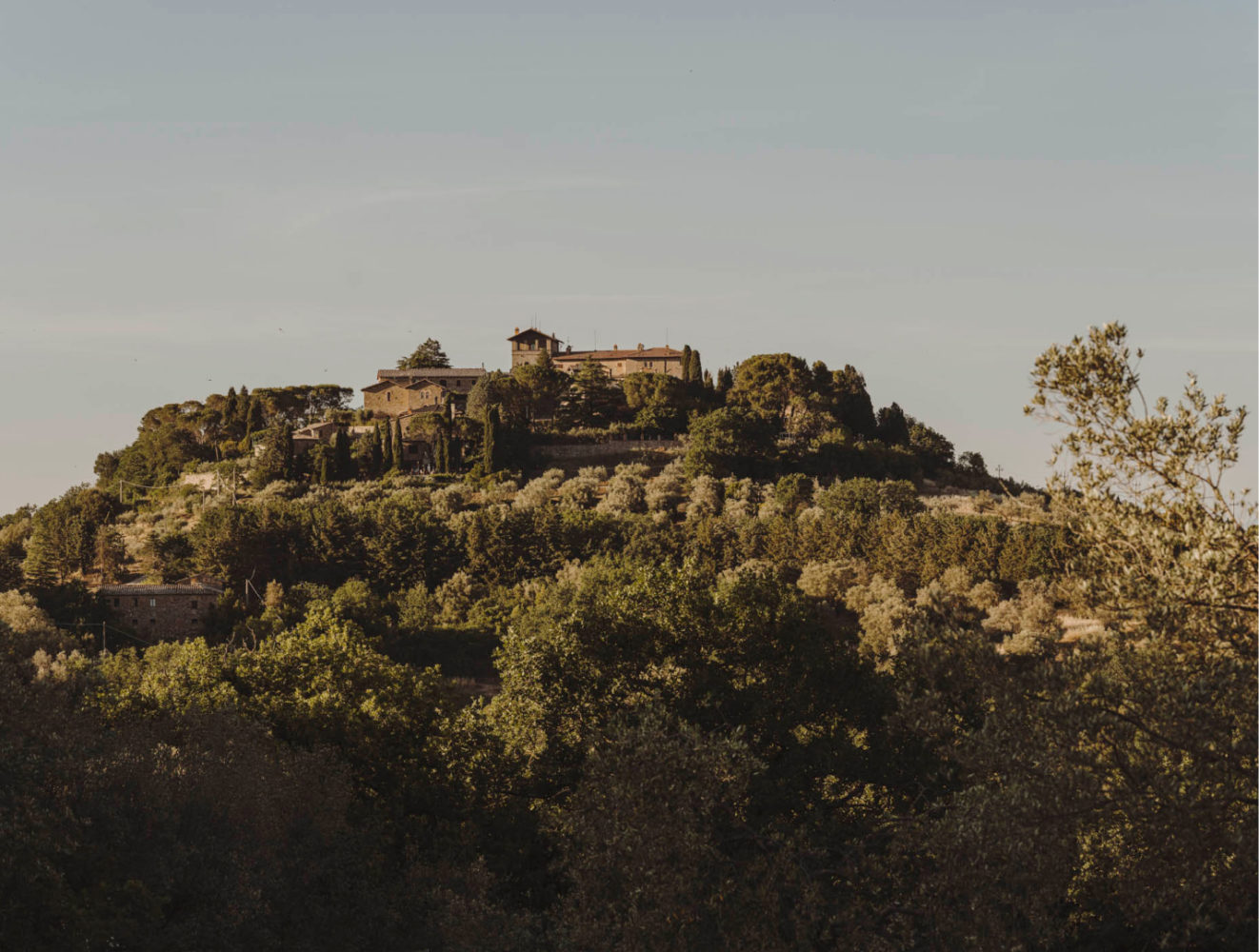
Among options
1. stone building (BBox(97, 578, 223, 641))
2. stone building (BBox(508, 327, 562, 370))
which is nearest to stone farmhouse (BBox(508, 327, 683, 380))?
stone building (BBox(508, 327, 562, 370))

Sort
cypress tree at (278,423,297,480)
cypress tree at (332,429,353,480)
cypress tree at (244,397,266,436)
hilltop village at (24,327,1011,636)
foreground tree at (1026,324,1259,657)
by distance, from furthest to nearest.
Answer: cypress tree at (244,397,266,436), cypress tree at (278,423,297,480), cypress tree at (332,429,353,480), hilltop village at (24,327,1011,636), foreground tree at (1026,324,1259,657)

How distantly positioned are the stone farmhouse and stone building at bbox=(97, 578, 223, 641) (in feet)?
188

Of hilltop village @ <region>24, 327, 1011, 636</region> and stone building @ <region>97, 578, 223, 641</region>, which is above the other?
hilltop village @ <region>24, 327, 1011, 636</region>

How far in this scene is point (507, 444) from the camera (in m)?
104

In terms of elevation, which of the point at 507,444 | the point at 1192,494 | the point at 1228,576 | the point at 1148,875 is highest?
the point at 507,444

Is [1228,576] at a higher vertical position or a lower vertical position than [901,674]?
higher

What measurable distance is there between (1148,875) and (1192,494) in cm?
578

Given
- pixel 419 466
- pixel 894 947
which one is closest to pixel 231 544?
pixel 419 466

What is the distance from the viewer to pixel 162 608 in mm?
74000

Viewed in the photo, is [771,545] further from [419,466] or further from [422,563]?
[419,466]

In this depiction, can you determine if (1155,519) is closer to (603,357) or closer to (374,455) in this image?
(374,455)

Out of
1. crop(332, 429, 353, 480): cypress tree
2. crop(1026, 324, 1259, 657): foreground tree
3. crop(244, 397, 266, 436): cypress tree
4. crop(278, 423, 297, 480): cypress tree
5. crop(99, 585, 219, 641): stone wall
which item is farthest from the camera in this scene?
crop(244, 397, 266, 436): cypress tree

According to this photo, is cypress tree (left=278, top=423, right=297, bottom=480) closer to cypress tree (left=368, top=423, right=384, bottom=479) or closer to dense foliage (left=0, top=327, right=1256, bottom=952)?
cypress tree (left=368, top=423, right=384, bottom=479)

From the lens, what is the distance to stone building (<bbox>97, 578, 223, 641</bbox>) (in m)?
73.1
